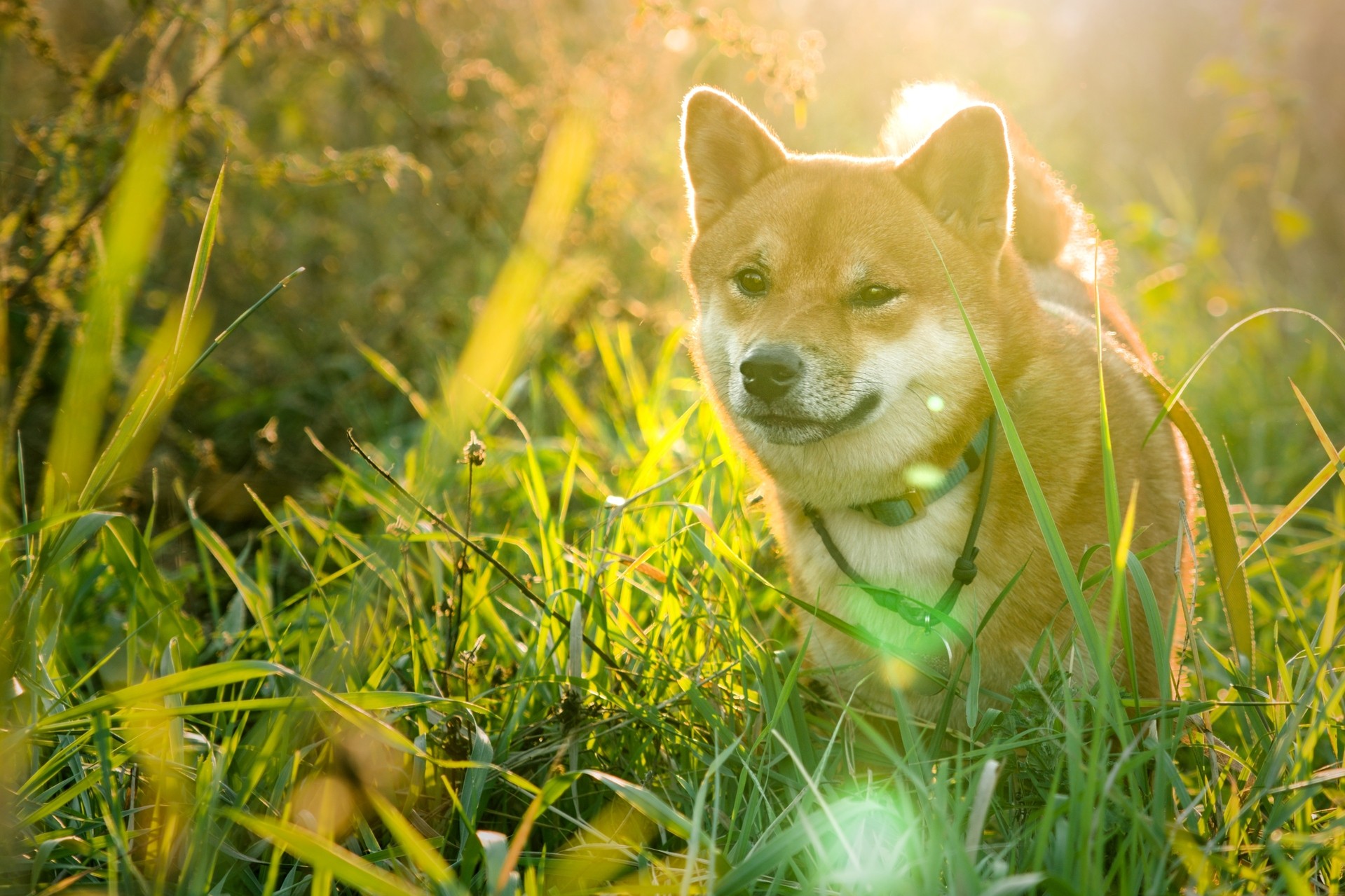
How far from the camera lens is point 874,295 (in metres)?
2.52

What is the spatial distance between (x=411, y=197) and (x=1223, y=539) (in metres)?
4.23

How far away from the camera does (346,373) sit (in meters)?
4.65

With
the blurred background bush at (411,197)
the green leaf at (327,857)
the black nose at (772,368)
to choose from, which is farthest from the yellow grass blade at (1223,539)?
the green leaf at (327,857)

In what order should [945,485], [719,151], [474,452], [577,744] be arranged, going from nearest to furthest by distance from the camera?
[577,744]
[474,452]
[945,485]
[719,151]

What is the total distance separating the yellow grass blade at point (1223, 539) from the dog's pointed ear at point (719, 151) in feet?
4.45

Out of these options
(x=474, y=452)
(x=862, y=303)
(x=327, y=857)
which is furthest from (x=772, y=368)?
(x=327, y=857)

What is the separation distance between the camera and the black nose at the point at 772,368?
2.35 m

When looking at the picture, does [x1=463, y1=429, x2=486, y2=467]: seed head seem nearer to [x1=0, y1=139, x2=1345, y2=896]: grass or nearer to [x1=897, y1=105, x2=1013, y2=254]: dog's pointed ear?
[x1=0, y1=139, x2=1345, y2=896]: grass

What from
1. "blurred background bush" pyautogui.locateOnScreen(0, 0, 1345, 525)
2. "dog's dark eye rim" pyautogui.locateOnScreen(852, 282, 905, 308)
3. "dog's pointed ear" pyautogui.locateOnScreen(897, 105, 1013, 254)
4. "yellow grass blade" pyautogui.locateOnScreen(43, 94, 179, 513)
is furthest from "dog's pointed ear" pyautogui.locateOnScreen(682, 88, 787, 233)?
"yellow grass blade" pyautogui.locateOnScreen(43, 94, 179, 513)

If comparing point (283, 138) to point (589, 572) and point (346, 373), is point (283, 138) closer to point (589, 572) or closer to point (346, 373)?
point (346, 373)

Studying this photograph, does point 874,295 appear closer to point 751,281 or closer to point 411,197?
point 751,281

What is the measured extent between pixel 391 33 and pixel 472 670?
431cm

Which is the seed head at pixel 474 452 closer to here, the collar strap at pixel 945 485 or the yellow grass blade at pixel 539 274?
the collar strap at pixel 945 485

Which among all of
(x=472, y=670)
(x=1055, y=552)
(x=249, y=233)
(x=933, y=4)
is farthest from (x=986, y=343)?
(x=933, y=4)
